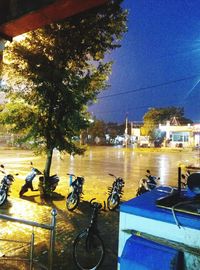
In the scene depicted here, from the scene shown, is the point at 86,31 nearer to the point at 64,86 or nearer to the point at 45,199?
the point at 64,86

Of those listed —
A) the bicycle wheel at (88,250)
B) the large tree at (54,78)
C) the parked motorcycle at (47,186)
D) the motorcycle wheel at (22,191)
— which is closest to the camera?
the bicycle wheel at (88,250)

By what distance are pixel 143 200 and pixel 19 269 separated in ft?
10.2

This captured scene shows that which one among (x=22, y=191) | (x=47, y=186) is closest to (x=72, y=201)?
(x=47, y=186)

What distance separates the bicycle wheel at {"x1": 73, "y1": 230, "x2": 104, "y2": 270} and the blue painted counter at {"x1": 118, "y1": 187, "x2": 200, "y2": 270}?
9.64ft

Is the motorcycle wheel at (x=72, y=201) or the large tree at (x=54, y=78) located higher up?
the large tree at (x=54, y=78)

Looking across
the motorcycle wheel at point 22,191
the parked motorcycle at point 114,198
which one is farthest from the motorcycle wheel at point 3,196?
the parked motorcycle at point 114,198

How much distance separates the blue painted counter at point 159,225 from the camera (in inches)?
97.6

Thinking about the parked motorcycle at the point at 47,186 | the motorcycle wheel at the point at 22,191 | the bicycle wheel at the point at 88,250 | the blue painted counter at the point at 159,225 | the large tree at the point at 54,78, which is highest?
the large tree at the point at 54,78

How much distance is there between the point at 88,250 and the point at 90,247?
77 millimetres

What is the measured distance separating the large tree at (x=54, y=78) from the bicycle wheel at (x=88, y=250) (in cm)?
540

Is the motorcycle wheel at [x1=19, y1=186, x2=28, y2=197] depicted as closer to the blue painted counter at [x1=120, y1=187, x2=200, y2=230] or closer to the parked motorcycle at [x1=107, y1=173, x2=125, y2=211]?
the parked motorcycle at [x1=107, y1=173, x2=125, y2=211]

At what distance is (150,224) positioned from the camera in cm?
271

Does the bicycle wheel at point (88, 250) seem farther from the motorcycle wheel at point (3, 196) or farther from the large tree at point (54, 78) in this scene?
the large tree at point (54, 78)

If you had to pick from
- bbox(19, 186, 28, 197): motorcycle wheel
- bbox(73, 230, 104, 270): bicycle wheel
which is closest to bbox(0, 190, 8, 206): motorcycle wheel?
bbox(19, 186, 28, 197): motorcycle wheel
